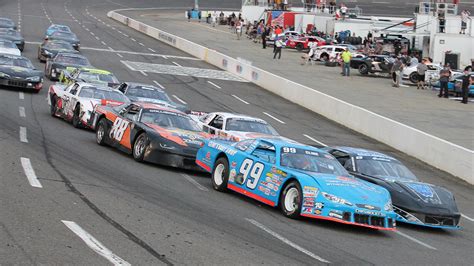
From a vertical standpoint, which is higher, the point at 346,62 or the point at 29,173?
the point at 29,173

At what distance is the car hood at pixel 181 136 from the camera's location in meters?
17.6

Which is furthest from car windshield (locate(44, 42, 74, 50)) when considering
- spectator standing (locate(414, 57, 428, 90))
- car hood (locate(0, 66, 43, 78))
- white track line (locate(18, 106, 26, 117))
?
spectator standing (locate(414, 57, 428, 90))

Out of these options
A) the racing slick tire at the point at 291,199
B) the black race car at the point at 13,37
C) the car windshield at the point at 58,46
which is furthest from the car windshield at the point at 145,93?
the black race car at the point at 13,37

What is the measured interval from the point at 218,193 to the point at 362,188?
291 cm

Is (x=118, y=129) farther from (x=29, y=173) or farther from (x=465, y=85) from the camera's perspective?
(x=465, y=85)

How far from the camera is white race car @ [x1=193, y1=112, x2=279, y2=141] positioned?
1977cm

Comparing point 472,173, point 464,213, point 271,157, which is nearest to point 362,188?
point 271,157

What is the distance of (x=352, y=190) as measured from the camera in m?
13.5

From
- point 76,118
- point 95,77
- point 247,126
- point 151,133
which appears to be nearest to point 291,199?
point 151,133

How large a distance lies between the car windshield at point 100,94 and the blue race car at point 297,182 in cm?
782

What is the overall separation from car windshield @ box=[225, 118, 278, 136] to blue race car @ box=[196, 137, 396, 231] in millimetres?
3828

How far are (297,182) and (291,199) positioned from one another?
307mm

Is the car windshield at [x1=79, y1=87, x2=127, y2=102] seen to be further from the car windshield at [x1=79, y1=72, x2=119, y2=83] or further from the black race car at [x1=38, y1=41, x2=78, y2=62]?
the black race car at [x1=38, y1=41, x2=78, y2=62]

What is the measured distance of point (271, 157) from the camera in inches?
579
